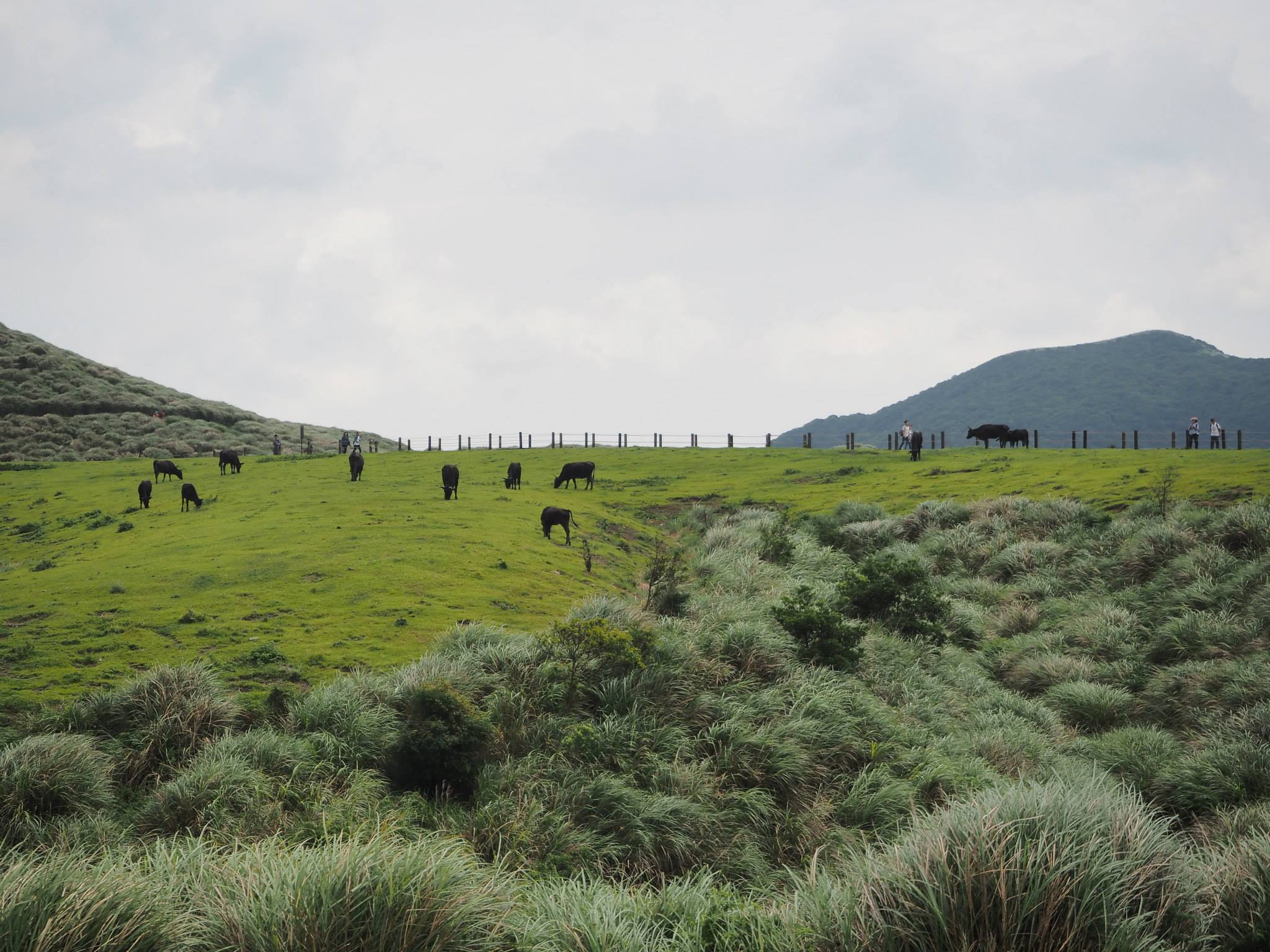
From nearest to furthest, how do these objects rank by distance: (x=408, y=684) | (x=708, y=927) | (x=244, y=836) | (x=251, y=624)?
(x=708, y=927) < (x=244, y=836) < (x=408, y=684) < (x=251, y=624)

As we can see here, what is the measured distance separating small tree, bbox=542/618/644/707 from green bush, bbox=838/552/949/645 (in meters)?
9.10

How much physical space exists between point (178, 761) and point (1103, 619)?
20323mm

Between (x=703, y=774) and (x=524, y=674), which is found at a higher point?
(x=524, y=674)

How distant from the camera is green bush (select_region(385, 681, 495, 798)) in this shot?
36.7ft

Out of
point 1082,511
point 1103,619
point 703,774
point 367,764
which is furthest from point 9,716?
point 1082,511

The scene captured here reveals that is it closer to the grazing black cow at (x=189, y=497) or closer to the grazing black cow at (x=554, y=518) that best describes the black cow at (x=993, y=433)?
the grazing black cow at (x=554, y=518)

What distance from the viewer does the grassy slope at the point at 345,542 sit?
1522 cm

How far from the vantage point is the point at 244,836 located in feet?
29.1

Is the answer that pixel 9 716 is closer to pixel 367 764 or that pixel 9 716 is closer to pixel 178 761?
pixel 178 761

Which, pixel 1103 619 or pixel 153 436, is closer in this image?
pixel 1103 619

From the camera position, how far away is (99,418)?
267 feet

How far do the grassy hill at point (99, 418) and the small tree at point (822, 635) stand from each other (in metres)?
69.6

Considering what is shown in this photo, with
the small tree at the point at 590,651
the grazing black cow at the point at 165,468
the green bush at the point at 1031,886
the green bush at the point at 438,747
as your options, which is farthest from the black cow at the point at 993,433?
the green bush at the point at 1031,886

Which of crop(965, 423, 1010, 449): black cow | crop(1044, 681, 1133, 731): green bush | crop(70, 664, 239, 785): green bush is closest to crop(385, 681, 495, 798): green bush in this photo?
crop(70, 664, 239, 785): green bush
